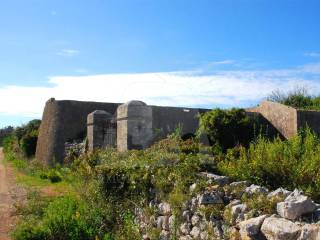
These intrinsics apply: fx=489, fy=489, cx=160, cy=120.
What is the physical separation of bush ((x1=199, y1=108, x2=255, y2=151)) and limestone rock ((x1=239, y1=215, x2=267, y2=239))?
12.9m

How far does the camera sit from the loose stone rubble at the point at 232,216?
4.45 meters

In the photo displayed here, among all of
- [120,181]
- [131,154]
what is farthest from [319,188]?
[131,154]

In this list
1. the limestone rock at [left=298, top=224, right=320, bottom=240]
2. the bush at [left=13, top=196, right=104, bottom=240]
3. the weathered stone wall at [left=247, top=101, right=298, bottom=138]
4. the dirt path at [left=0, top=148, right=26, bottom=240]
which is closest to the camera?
the limestone rock at [left=298, top=224, right=320, bottom=240]

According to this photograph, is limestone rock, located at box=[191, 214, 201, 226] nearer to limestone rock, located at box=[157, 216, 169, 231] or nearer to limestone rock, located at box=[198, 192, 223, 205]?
limestone rock, located at box=[198, 192, 223, 205]

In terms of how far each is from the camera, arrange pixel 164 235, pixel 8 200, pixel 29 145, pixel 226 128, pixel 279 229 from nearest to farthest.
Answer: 1. pixel 279 229
2. pixel 164 235
3. pixel 8 200
4. pixel 226 128
5. pixel 29 145

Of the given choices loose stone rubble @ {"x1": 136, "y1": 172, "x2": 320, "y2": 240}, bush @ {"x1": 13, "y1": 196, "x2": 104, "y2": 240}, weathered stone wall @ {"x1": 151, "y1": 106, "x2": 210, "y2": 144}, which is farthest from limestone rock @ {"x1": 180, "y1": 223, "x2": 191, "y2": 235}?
weathered stone wall @ {"x1": 151, "y1": 106, "x2": 210, "y2": 144}

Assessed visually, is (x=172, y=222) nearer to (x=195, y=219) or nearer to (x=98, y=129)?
(x=195, y=219)

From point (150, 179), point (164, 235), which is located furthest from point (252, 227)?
point (150, 179)

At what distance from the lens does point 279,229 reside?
14.4ft

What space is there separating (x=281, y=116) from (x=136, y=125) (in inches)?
469

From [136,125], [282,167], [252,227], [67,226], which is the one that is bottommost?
[67,226]

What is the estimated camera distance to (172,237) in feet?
20.9

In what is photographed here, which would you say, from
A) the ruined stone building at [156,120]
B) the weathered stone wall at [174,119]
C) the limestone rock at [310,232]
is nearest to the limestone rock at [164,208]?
the limestone rock at [310,232]

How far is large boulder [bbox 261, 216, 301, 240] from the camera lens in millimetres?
4266
